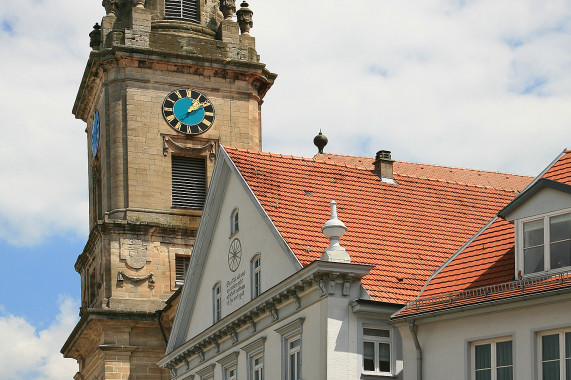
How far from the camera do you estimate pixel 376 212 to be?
3522cm

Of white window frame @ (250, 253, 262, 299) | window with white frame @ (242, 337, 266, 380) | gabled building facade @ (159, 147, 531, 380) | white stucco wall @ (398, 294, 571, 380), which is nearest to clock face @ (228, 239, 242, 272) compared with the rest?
gabled building facade @ (159, 147, 531, 380)

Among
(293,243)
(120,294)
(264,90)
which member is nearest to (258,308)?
(293,243)

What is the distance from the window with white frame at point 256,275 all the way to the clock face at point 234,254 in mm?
1221

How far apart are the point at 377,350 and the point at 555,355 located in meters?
5.47

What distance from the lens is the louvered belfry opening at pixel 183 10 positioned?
60.4 m

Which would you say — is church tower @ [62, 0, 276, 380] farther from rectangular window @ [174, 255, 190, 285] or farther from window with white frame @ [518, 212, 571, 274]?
window with white frame @ [518, 212, 571, 274]

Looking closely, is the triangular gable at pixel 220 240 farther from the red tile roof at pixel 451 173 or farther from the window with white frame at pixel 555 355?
the red tile roof at pixel 451 173

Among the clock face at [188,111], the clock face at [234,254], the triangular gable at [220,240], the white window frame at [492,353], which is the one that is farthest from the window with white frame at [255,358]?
the clock face at [188,111]

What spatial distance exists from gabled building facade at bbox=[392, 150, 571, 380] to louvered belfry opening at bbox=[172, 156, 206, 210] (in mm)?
27909

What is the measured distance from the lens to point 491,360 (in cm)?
2777

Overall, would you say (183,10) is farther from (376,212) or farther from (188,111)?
(376,212)

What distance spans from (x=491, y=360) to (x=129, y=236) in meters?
30.4

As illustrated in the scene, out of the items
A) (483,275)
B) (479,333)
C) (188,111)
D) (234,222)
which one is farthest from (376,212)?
(188,111)

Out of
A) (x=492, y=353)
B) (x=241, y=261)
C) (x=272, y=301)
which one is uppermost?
(x=241, y=261)
